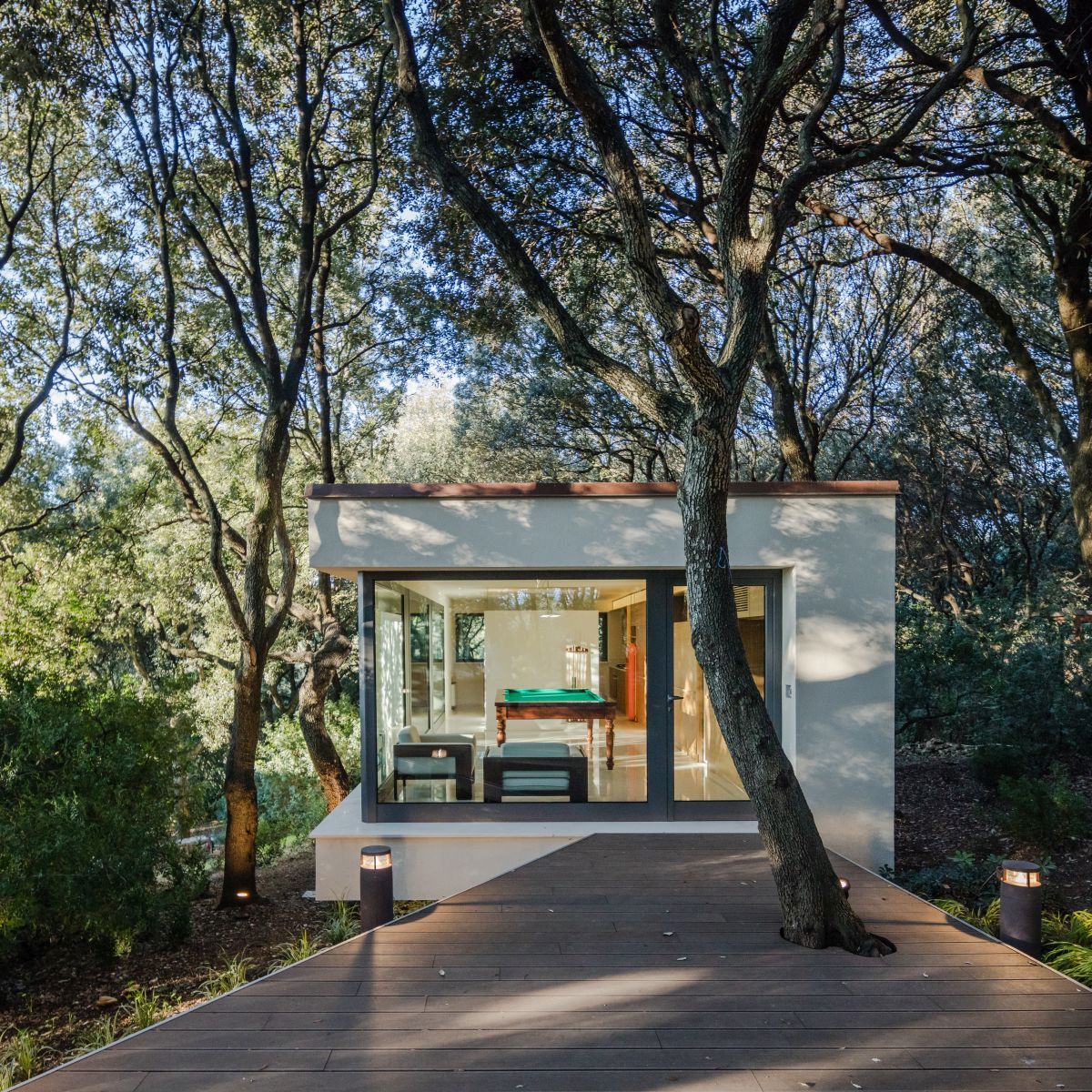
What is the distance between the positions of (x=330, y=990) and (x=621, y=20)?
27.0 feet

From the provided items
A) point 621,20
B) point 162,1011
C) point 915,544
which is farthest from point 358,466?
point 162,1011

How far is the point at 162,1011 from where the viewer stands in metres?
5.45

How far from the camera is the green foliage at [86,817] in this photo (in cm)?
574

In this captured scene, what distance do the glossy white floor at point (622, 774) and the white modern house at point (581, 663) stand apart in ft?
0.05

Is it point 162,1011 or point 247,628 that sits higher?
point 247,628

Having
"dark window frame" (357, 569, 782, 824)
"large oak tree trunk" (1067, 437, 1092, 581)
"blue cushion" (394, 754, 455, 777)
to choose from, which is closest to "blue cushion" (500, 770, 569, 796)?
"dark window frame" (357, 569, 782, 824)

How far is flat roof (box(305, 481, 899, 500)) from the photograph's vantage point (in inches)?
267

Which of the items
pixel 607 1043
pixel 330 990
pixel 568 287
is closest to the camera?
pixel 607 1043

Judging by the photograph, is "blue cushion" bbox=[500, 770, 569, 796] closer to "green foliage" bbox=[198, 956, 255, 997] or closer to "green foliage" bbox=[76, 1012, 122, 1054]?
"green foliage" bbox=[198, 956, 255, 997]

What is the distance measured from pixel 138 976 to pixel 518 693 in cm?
328

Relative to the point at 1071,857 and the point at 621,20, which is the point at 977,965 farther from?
the point at 621,20

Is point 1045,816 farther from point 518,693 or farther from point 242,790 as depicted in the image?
point 242,790

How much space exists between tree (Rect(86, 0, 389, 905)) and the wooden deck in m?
4.06

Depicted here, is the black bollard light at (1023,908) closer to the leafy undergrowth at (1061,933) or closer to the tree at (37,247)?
the leafy undergrowth at (1061,933)
